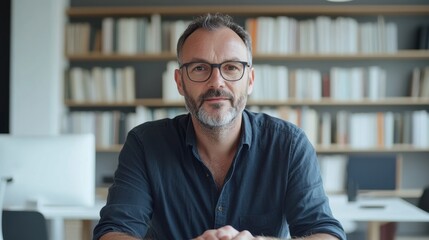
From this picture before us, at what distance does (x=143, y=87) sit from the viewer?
5461 mm

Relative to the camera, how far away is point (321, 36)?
5113mm

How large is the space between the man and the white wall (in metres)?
3.37

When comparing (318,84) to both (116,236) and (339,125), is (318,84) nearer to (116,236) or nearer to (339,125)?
(339,125)

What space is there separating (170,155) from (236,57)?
0.37 metres

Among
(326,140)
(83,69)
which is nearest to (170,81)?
(83,69)

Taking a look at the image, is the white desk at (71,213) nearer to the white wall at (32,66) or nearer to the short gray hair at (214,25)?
the short gray hair at (214,25)

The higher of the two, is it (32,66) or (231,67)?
(32,66)

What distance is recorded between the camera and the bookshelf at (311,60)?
16.7 feet

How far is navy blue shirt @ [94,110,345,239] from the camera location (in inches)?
68.9

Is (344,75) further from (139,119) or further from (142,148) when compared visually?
(142,148)

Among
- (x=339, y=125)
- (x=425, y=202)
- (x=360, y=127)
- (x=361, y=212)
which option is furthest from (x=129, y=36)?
(x=425, y=202)

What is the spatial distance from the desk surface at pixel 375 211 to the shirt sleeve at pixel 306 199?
1.48m

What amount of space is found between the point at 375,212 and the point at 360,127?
6.11 feet

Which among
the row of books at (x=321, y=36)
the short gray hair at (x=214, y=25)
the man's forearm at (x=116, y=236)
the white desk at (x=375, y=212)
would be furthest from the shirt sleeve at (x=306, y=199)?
the row of books at (x=321, y=36)
